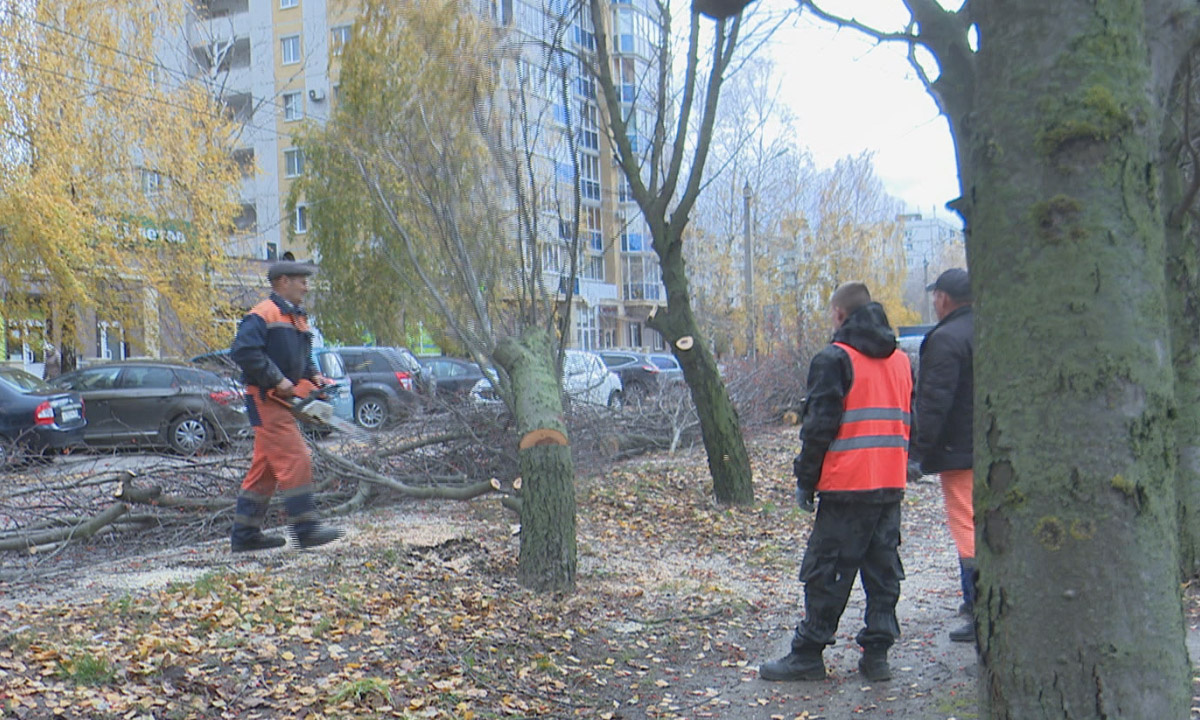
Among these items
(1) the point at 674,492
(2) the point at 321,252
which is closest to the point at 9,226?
(2) the point at 321,252

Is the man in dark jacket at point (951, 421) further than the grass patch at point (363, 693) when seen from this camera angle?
Yes

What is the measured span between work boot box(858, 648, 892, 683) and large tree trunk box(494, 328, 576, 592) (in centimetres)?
183

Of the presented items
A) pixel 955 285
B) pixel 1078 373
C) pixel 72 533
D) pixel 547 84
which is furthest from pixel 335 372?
pixel 1078 373

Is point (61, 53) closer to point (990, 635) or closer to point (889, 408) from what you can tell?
point (889, 408)

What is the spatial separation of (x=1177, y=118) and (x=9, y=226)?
17.5 metres

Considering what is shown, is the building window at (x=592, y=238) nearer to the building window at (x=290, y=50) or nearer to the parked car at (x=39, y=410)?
the parked car at (x=39, y=410)

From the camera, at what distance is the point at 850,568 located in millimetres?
4711

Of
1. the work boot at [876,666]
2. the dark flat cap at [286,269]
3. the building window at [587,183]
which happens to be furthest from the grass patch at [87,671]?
the building window at [587,183]

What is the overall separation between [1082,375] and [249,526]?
549cm

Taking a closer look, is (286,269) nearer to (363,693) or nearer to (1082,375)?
(363,693)

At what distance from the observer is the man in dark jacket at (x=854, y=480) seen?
4.66 m

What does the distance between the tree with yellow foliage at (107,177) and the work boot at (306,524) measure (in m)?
13.4

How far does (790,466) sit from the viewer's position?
12688 mm

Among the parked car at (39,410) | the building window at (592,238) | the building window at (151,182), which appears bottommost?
the parked car at (39,410)
